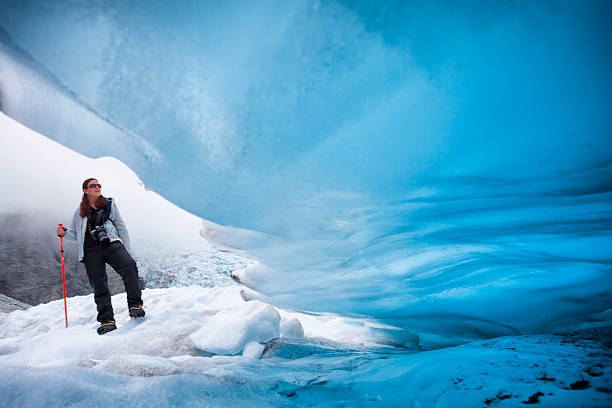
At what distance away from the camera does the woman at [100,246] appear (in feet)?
6.97

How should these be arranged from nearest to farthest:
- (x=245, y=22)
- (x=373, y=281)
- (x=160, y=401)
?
1. (x=160, y=401)
2. (x=245, y=22)
3. (x=373, y=281)

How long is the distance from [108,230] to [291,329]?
174 centimetres

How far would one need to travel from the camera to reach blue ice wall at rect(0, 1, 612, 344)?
1.24 metres

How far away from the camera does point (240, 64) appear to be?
1425mm

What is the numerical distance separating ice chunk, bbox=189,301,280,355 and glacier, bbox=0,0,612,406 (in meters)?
0.17

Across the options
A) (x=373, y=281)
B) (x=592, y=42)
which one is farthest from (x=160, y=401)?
(x=592, y=42)

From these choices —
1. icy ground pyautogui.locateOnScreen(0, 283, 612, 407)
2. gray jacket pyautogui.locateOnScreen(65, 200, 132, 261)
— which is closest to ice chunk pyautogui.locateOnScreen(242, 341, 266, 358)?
icy ground pyautogui.locateOnScreen(0, 283, 612, 407)

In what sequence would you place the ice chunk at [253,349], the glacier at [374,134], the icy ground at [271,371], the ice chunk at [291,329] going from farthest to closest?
the ice chunk at [291,329] < the ice chunk at [253,349] < the glacier at [374,134] < the icy ground at [271,371]

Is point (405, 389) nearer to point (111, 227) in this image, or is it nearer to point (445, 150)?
point (445, 150)

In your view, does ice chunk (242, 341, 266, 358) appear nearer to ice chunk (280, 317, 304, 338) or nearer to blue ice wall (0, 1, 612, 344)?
ice chunk (280, 317, 304, 338)

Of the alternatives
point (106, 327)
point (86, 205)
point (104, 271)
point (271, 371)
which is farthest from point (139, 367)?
point (86, 205)

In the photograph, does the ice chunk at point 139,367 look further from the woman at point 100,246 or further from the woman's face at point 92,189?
the woman's face at point 92,189

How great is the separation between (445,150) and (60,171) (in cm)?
→ 776

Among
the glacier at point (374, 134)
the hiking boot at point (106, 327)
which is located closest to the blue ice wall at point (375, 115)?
the glacier at point (374, 134)
